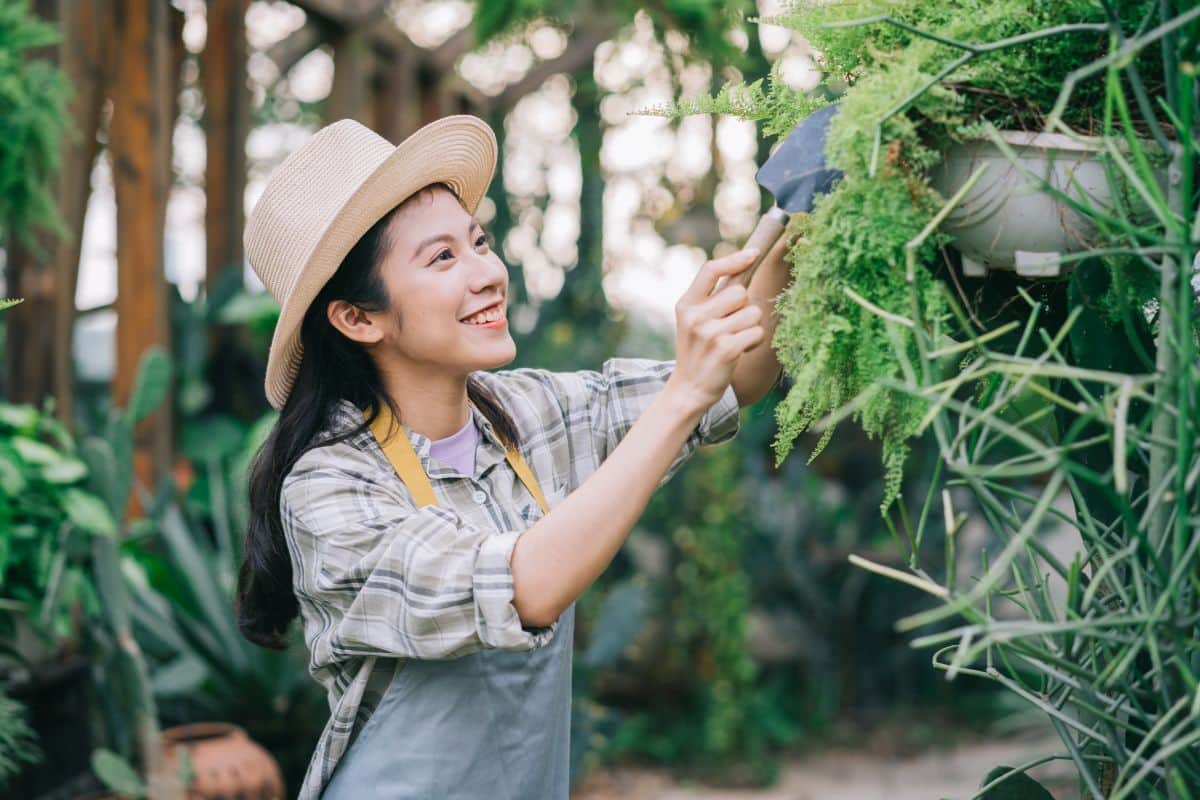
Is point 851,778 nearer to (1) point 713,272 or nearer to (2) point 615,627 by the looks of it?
(2) point 615,627

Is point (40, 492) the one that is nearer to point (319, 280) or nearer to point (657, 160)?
point (319, 280)

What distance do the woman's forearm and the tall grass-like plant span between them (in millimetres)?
157

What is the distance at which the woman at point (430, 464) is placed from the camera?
1224 mm

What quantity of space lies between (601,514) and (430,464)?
432 mm

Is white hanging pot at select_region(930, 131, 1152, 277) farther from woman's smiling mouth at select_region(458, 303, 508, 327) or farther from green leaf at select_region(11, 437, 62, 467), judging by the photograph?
green leaf at select_region(11, 437, 62, 467)

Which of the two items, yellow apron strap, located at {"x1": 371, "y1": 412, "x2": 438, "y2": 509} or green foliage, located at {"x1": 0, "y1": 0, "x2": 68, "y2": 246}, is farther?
green foliage, located at {"x1": 0, "y1": 0, "x2": 68, "y2": 246}

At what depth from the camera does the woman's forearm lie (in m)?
1.20

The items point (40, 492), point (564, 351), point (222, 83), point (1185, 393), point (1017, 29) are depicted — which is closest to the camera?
point (1185, 393)

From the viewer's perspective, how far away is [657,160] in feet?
18.6

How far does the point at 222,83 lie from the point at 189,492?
4.57ft

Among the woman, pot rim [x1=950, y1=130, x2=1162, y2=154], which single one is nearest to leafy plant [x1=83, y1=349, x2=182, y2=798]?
the woman

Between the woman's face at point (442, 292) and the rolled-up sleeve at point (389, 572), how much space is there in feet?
0.65

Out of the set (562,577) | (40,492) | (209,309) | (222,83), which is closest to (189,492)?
(209,309)

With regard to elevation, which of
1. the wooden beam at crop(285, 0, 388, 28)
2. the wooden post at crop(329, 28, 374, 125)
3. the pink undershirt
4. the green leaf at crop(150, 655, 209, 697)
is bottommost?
the green leaf at crop(150, 655, 209, 697)
